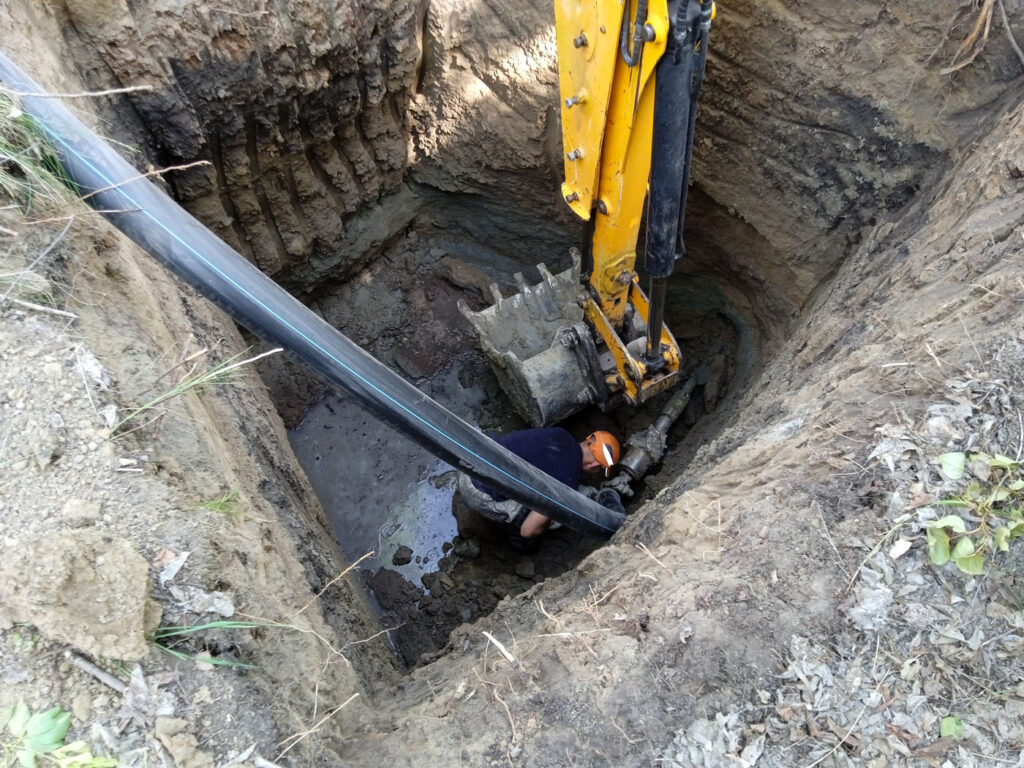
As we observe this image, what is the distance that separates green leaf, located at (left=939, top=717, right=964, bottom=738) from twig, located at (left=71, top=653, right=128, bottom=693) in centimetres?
189

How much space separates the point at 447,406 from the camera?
4.71 m

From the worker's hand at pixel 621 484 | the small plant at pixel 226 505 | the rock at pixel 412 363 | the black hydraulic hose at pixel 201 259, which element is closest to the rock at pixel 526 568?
the worker's hand at pixel 621 484

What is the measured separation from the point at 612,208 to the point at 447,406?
85.2 inches

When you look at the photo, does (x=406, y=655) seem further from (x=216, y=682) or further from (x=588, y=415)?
(x=216, y=682)

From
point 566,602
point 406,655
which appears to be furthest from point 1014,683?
point 406,655

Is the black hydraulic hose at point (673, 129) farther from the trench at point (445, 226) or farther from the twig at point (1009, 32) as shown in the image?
the twig at point (1009, 32)

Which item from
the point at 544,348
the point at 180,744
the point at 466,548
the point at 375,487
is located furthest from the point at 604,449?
the point at 180,744

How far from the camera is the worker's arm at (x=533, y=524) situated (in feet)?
12.2

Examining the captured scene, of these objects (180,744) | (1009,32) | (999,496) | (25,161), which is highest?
(25,161)

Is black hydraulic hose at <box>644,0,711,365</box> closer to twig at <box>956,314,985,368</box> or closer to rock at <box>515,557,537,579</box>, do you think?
twig at <box>956,314,985,368</box>

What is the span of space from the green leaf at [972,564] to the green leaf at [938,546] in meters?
0.03

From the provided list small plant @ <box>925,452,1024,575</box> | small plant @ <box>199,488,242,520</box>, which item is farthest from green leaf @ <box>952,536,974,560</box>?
small plant @ <box>199,488,242,520</box>

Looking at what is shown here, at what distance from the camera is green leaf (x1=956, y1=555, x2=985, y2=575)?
1.61 m

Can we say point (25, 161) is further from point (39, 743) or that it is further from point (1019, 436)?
point (1019, 436)
